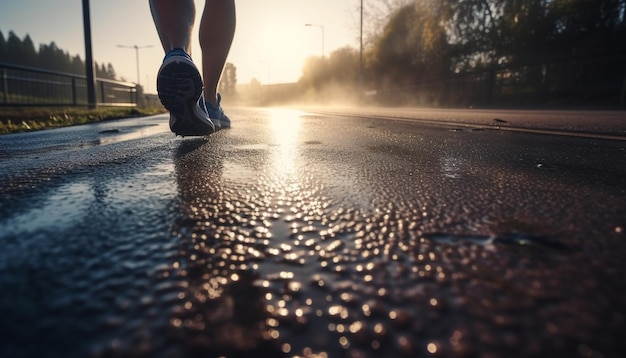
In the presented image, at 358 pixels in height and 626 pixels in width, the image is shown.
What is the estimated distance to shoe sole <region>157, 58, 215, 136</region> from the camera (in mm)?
1785

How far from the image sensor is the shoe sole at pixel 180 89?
1.79m

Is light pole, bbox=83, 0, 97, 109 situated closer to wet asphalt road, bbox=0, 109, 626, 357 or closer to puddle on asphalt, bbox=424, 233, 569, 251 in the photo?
wet asphalt road, bbox=0, 109, 626, 357

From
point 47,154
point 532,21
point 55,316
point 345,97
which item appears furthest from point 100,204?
point 345,97

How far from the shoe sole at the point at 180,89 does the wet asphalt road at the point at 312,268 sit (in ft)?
2.81

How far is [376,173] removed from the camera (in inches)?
47.5

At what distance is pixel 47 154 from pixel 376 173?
56.4 inches

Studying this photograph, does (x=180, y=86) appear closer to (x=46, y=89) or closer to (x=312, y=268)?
(x=312, y=268)

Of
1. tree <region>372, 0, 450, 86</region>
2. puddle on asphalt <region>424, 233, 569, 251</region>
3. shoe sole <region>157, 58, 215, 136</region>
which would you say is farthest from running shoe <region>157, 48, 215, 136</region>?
tree <region>372, 0, 450, 86</region>

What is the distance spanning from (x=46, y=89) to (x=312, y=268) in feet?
41.8

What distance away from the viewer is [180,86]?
183cm

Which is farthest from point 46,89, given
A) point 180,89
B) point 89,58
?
point 180,89

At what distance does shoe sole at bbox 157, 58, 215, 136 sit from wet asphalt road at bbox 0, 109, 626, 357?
33.7 inches

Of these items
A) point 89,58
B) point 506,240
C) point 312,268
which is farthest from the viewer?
point 89,58

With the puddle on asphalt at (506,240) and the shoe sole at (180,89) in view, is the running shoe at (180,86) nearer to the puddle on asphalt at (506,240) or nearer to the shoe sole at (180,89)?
the shoe sole at (180,89)
